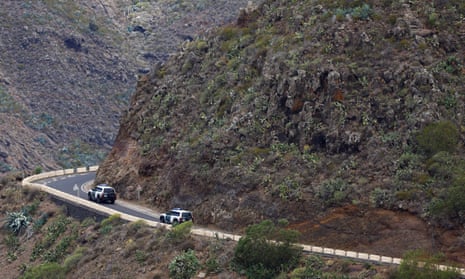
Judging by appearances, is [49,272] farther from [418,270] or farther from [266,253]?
[418,270]

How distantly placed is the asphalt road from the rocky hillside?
3098 centimetres

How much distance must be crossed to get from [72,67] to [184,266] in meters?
95.0

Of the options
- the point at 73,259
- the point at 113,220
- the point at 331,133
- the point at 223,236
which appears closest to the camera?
the point at 223,236

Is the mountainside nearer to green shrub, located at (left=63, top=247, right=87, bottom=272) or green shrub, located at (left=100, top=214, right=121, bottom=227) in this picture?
green shrub, located at (left=100, top=214, right=121, bottom=227)

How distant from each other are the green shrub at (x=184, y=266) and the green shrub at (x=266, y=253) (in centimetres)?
220

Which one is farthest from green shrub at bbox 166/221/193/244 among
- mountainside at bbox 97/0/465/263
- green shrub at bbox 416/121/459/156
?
green shrub at bbox 416/121/459/156

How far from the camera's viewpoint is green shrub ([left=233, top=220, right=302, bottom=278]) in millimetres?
42469

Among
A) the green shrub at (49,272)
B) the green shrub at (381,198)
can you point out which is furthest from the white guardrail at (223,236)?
the green shrub at (49,272)

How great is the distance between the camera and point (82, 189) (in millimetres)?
68625

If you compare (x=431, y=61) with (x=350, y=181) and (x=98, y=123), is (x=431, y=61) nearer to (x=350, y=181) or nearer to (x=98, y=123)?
(x=350, y=181)

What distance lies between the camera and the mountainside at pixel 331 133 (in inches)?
1772

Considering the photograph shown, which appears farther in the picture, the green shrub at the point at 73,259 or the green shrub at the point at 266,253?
the green shrub at the point at 73,259

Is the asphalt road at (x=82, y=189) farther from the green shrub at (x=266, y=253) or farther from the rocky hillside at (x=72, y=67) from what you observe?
the rocky hillside at (x=72, y=67)

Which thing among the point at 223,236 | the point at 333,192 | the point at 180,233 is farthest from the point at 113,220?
the point at 333,192
